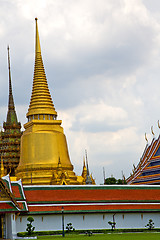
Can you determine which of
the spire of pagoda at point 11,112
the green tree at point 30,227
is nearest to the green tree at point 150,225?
the green tree at point 30,227

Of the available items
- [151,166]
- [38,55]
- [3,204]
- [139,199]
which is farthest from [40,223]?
[38,55]

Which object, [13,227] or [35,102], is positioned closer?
[13,227]

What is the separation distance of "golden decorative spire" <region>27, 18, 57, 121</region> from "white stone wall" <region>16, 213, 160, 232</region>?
57.4 feet

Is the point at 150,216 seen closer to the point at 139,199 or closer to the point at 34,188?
the point at 139,199

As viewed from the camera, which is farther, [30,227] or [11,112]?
[11,112]

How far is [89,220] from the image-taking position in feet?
118

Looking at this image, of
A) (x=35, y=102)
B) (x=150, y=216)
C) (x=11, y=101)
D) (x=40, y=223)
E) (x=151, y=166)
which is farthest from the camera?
(x=11, y=101)

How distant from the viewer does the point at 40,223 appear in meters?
34.9

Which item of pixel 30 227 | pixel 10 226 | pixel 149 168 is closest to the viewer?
pixel 30 227

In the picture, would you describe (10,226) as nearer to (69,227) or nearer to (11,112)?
(69,227)

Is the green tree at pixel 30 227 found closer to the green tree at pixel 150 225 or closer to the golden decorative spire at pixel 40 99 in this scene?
the green tree at pixel 150 225

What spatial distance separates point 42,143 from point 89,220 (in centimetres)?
1578

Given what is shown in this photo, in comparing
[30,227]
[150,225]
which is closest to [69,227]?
[30,227]

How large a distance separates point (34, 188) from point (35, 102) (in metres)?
16.8
